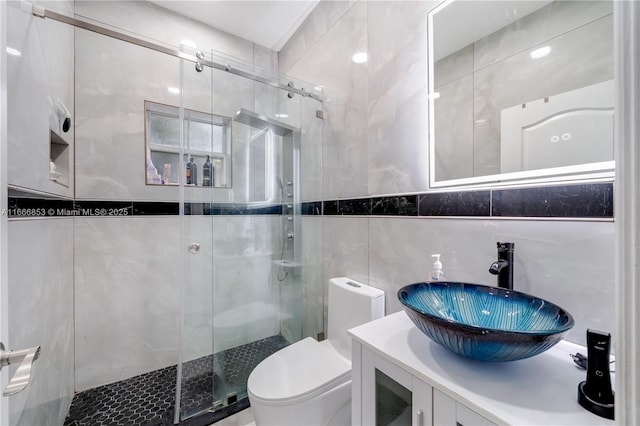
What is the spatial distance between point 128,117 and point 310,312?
198 centimetres

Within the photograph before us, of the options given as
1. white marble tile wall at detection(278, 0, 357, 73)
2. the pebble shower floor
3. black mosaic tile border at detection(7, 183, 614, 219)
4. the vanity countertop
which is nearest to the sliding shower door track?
white marble tile wall at detection(278, 0, 357, 73)

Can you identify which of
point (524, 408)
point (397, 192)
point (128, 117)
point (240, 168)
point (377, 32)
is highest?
point (377, 32)

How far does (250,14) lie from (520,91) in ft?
6.65

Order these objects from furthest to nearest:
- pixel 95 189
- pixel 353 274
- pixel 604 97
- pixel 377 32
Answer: pixel 95 189 < pixel 353 274 < pixel 377 32 < pixel 604 97

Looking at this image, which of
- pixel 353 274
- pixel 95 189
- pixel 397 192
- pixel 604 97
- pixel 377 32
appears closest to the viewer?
pixel 604 97

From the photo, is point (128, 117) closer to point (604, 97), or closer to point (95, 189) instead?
point (95, 189)

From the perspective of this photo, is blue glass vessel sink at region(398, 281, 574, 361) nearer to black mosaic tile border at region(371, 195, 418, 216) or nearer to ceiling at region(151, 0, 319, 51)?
black mosaic tile border at region(371, 195, 418, 216)

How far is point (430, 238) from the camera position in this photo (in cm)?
116

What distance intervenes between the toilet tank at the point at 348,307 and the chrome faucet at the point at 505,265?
1.94 feet

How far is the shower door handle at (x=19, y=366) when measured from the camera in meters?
0.43

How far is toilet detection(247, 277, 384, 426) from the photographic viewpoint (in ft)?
3.60

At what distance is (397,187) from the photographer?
4.35 ft

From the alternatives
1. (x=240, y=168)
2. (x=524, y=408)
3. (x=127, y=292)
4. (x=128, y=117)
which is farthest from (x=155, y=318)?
(x=524, y=408)

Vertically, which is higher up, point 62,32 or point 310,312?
point 62,32
